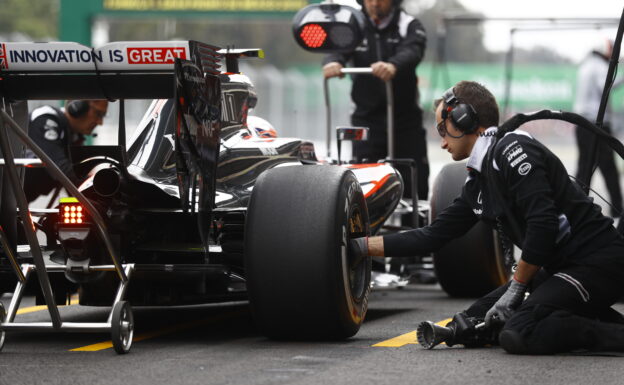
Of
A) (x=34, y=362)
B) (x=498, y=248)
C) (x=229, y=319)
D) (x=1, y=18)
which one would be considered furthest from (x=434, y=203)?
(x=1, y=18)

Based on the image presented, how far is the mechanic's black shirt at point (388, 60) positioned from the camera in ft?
31.9

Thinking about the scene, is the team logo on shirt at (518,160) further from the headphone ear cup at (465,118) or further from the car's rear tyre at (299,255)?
the car's rear tyre at (299,255)

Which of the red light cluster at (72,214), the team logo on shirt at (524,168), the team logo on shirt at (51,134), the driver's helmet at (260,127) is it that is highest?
the team logo on shirt at (524,168)

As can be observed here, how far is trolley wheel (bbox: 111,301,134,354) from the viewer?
5609 millimetres

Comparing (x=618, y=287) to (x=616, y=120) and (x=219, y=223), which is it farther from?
(x=616, y=120)

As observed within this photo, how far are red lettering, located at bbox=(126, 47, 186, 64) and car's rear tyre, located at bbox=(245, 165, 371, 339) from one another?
691 mm

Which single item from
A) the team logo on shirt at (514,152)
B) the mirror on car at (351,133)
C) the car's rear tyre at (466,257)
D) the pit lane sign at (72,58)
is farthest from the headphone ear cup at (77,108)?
the team logo on shirt at (514,152)

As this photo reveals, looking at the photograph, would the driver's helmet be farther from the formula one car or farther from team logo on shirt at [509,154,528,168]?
team logo on shirt at [509,154,528,168]

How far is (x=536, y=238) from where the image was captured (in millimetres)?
5578

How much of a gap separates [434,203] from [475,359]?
3.29 meters

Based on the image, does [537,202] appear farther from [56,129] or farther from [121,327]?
[56,129]

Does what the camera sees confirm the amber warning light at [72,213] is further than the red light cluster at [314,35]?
No

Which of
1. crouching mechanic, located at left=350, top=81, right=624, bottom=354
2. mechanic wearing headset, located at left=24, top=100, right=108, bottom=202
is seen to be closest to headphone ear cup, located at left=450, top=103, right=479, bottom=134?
crouching mechanic, located at left=350, top=81, right=624, bottom=354

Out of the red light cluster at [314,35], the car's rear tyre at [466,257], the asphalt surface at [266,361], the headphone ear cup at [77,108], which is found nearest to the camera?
the asphalt surface at [266,361]
